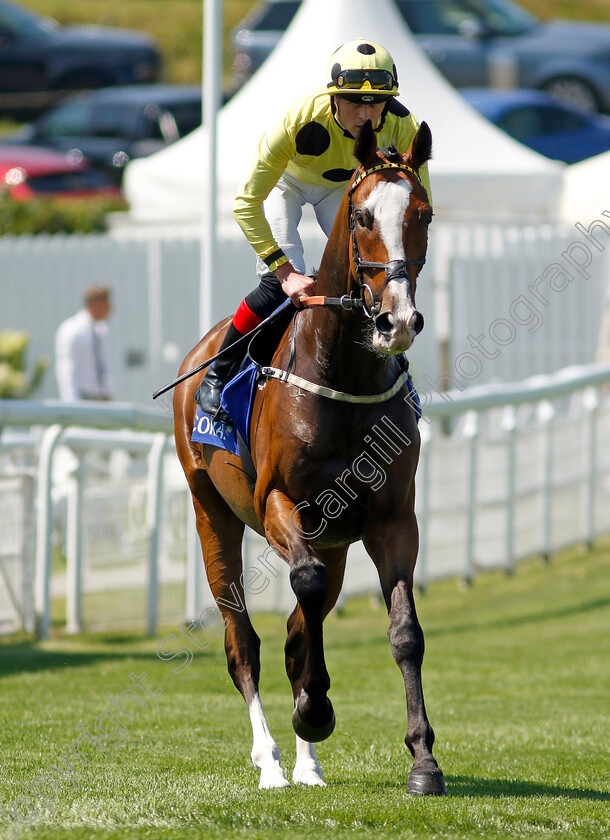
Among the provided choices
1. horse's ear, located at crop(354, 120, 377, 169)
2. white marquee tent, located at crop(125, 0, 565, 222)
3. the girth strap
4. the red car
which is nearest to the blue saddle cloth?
the girth strap

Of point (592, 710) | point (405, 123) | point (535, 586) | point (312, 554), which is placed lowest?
point (535, 586)

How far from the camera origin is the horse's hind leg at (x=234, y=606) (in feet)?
17.7

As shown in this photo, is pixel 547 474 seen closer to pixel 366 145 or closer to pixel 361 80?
pixel 361 80

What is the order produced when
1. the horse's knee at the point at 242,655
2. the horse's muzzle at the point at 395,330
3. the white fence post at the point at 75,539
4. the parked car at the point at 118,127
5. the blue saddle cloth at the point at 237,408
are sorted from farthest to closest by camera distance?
the parked car at the point at 118,127, the white fence post at the point at 75,539, the horse's knee at the point at 242,655, the blue saddle cloth at the point at 237,408, the horse's muzzle at the point at 395,330

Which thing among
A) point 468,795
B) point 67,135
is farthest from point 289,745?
point 67,135

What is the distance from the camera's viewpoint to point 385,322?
14.7 feet

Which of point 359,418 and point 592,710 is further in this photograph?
point 592,710

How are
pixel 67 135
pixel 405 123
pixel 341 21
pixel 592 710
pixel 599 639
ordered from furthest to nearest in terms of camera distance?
pixel 67 135, pixel 341 21, pixel 599 639, pixel 592 710, pixel 405 123

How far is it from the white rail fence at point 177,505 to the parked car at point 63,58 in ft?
64.6

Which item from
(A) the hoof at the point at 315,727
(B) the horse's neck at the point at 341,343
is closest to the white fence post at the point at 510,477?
(B) the horse's neck at the point at 341,343

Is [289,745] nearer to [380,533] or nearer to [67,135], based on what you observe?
[380,533]

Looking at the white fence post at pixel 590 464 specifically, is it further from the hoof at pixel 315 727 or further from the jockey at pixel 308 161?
the hoof at pixel 315 727

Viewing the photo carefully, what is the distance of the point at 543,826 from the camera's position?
4.56 metres

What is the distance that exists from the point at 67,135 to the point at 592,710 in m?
20.0
